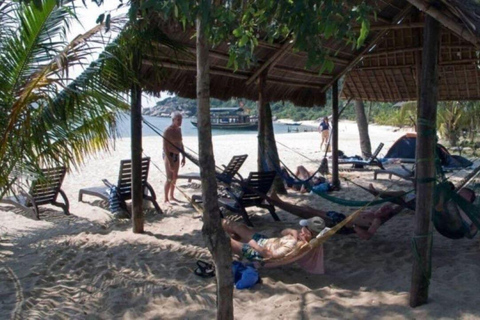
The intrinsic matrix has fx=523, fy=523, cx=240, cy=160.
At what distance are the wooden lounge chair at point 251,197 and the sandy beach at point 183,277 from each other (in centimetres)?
21

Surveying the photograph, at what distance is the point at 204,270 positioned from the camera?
4.05 metres

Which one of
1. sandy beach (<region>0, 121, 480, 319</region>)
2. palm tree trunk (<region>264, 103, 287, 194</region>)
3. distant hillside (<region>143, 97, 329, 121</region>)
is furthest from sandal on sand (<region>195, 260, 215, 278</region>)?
distant hillside (<region>143, 97, 329, 121</region>)

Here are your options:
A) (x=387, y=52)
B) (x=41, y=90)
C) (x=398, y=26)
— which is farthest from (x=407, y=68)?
(x=41, y=90)

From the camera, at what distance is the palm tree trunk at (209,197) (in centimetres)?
258

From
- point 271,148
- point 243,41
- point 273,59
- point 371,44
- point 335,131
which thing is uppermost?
point 371,44

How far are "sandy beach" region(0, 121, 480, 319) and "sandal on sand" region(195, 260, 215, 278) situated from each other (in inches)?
1.9

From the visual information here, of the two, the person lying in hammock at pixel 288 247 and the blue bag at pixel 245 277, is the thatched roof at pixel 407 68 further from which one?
the blue bag at pixel 245 277

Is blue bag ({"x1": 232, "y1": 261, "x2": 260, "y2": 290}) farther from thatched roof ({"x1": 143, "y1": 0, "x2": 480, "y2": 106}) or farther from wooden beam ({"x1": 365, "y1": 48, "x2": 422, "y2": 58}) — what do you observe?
wooden beam ({"x1": 365, "y1": 48, "x2": 422, "y2": 58})

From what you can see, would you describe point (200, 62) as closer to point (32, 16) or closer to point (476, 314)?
point (32, 16)

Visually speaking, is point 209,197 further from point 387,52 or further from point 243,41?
point 387,52

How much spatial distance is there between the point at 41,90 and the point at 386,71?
20.0ft

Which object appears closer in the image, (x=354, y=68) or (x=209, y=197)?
(x=209, y=197)

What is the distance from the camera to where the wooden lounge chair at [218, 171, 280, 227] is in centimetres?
571

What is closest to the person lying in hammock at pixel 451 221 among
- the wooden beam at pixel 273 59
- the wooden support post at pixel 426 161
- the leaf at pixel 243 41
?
the wooden support post at pixel 426 161
